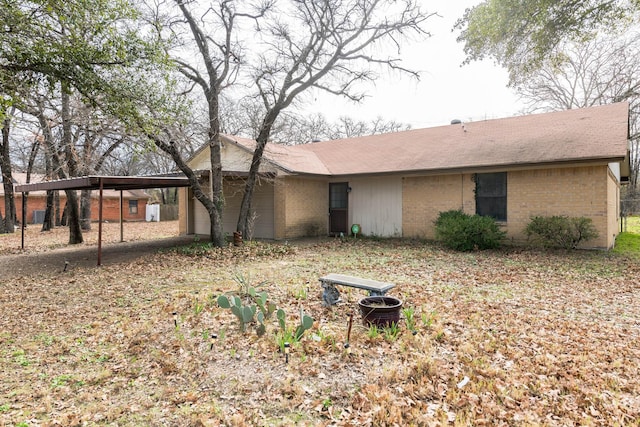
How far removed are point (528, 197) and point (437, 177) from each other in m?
2.97

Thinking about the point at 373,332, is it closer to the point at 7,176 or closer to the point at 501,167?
the point at 501,167

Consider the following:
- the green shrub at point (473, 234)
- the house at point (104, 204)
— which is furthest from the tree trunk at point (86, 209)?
the green shrub at point (473, 234)

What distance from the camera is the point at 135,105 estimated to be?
23.2 feet

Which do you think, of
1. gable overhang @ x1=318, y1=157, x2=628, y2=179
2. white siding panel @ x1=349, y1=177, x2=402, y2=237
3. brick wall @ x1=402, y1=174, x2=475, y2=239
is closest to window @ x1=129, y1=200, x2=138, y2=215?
white siding panel @ x1=349, y1=177, x2=402, y2=237

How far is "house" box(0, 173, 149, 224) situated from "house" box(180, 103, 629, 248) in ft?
53.7

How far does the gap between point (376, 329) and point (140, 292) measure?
14.5ft

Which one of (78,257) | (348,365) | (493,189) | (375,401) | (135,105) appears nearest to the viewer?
(375,401)

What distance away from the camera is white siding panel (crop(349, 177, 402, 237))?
14250 millimetres

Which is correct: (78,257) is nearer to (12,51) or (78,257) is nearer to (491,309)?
(12,51)

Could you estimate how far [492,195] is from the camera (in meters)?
12.2

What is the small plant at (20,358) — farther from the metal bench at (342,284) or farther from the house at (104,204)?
the house at (104,204)

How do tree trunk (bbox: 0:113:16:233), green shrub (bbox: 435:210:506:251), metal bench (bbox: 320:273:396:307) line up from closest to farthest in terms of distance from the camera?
1. metal bench (bbox: 320:273:396:307)
2. green shrub (bbox: 435:210:506:251)
3. tree trunk (bbox: 0:113:16:233)

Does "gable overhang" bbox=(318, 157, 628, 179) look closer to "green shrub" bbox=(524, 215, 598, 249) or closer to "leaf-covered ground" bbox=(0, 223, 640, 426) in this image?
"green shrub" bbox=(524, 215, 598, 249)

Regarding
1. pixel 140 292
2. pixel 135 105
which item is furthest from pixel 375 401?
pixel 135 105
